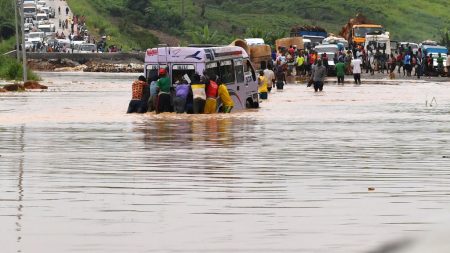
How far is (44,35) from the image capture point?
125 meters

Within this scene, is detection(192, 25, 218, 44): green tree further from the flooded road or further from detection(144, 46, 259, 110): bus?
the flooded road

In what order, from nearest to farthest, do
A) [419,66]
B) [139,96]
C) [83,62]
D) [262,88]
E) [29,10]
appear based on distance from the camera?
[139,96] → [262,88] → [419,66] → [83,62] → [29,10]

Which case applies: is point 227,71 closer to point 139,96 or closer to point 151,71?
point 151,71

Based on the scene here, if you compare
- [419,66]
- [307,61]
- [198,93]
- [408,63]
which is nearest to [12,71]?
[307,61]

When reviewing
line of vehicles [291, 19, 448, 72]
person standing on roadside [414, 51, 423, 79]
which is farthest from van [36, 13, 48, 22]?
person standing on roadside [414, 51, 423, 79]

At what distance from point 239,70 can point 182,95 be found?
93.3 inches

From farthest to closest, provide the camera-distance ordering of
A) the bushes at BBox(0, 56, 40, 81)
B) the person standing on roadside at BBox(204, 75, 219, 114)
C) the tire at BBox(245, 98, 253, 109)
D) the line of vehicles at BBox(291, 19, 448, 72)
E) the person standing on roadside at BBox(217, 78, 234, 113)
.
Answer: the line of vehicles at BBox(291, 19, 448, 72)
the bushes at BBox(0, 56, 40, 81)
the tire at BBox(245, 98, 253, 109)
the person standing on roadside at BBox(217, 78, 234, 113)
the person standing on roadside at BBox(204, 75, 219, 114)

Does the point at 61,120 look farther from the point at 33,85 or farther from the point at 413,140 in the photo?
the point at 33,85

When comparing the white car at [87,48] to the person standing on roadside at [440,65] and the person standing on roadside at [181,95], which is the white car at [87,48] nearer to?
the person standing on roadside at [440,65]

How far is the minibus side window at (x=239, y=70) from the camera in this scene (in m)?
33.8

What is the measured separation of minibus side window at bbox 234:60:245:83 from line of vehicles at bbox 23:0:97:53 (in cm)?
8096

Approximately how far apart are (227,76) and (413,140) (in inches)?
426

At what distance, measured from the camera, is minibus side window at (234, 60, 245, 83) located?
3384 cm

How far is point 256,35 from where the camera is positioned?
114 m
